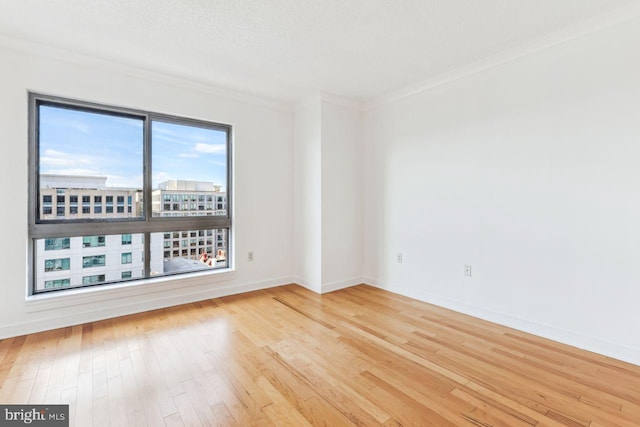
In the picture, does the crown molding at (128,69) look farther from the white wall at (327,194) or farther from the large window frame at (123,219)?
the white wall at (327,194)

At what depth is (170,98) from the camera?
3225 millimetres

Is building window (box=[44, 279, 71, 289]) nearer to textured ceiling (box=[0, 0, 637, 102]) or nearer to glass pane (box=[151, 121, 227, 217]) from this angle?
glass pane (box=[151, 121, 227, 217])

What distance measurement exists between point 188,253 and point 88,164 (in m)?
1.33

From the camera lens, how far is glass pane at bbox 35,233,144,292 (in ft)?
8.95

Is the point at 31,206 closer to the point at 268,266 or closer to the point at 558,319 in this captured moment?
the point at 268,266

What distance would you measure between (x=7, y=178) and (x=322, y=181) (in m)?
2.94

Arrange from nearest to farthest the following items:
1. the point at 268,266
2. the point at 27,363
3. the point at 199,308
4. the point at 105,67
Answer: the point at 27,363 → the point at 105,67 → the point at 199,308 → the point at 268,266

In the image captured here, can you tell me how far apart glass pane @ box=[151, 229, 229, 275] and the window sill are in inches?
4.3

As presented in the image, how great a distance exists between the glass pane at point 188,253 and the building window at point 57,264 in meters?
0.71

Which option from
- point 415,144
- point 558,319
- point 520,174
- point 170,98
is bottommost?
point 558,319

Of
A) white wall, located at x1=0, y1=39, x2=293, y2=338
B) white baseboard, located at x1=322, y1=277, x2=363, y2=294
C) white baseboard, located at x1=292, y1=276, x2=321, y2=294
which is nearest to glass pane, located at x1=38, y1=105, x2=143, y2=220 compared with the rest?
white wall, located at x1=0, y1=39, x2=293, y2=338

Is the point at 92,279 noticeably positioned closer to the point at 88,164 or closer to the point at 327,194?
the point at 88,164

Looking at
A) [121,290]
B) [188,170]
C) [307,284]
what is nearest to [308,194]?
[307,284]

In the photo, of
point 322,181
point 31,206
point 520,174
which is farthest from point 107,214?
point 520,174
